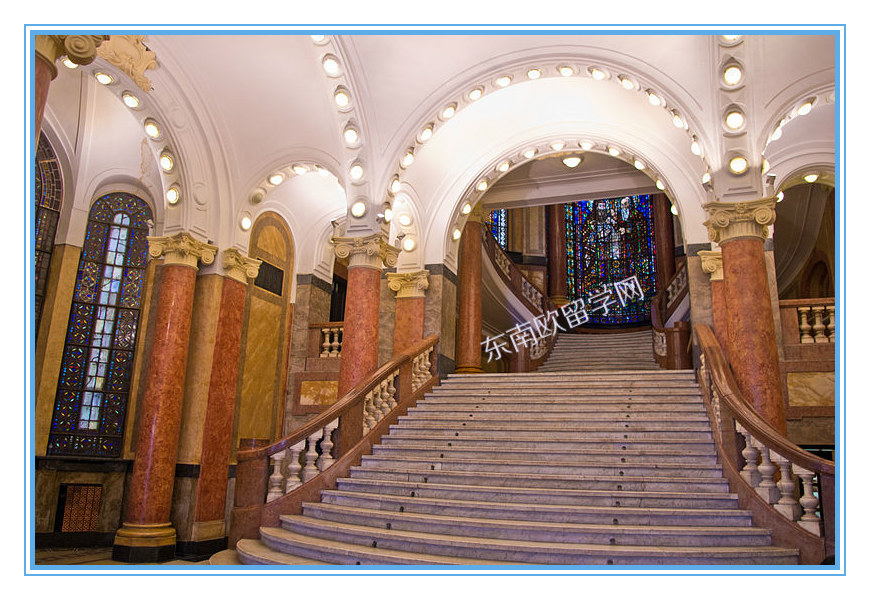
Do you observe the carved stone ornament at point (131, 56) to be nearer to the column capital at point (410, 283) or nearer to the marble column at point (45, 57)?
the marble column at point (45, 57)

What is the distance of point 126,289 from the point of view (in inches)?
445

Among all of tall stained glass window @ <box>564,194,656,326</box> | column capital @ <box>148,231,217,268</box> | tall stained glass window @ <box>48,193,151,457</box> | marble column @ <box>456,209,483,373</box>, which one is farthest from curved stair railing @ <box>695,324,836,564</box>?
tall stained glass window @ <box>564,194,656,326</box>

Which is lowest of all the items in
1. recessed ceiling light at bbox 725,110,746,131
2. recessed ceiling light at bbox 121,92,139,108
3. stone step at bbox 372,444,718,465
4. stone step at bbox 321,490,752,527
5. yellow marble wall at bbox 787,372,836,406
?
stone step at bbox 321,490,752,527

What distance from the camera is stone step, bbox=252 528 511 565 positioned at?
5109 mm

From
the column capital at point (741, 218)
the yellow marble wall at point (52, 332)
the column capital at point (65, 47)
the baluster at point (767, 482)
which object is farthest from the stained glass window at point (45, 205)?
the baluster at point (767, 482)

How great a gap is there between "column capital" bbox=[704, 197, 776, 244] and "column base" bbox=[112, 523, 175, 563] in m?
8.47

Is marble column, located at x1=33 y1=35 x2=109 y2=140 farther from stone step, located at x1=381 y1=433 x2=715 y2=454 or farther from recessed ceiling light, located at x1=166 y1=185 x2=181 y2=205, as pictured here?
stone step, located at x1=381 y1=433 x2=715 y2=454

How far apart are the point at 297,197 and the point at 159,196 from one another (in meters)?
2.74

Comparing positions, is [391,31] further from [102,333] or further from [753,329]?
[102,333]

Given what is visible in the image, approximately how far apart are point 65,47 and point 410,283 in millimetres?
8772

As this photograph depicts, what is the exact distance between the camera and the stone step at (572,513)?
18.7ft

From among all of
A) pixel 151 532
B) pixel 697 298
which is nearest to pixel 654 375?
pixel 697 298

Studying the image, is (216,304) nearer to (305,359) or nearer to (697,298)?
(305,359)

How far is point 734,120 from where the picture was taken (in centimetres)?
798
